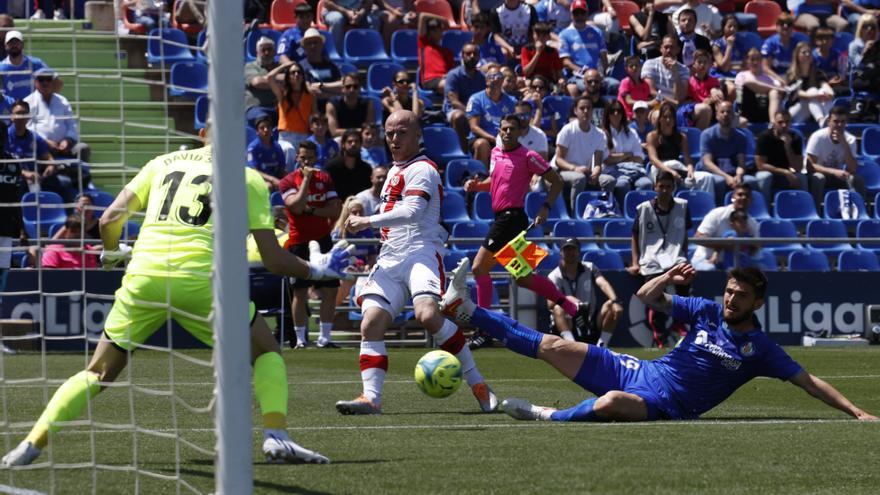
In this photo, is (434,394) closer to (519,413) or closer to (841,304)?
(519,413)

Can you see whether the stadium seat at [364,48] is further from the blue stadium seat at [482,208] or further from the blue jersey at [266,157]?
the blue jersey at [266,157]

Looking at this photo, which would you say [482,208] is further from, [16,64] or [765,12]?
[765,12]

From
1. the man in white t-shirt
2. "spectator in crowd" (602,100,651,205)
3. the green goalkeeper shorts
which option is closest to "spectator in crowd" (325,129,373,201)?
the man in white t-shirt

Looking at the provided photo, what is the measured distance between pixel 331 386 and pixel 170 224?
221 inches

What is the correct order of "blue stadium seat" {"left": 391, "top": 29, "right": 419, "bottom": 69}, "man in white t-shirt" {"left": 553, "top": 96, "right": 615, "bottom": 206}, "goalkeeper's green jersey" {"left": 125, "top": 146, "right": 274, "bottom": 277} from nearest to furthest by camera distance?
"goalkeeper's green jersey" {"left": 125, "top": 146, "right": 274, "bottom": 277} < "man in white t-shirt" {"left": 553, "top": 96, "right": 615, "bottom": 206} < "blue stadium seat" {"left": 391, "top": 29, "right": 419, "bottom": 69}

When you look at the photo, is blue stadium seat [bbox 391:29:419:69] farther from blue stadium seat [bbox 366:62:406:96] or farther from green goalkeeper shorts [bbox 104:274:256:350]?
green goalkeeper shorts [bbox 104:274:256:350]

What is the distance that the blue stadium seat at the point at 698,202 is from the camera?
21172mm

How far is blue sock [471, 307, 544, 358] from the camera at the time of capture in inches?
393

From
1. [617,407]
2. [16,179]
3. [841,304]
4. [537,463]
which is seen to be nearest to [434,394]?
[617,407]

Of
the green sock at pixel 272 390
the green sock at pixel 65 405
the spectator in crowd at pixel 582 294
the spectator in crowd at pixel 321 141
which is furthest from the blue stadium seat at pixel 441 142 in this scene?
the green sock at pixel 65 405

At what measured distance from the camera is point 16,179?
51.5ft

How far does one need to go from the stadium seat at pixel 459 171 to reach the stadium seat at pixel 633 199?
196 centimetres

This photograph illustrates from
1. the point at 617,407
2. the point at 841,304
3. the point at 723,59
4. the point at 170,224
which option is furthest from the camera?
the point at 723,59

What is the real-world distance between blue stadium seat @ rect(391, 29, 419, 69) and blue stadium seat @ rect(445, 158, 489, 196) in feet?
9.37
